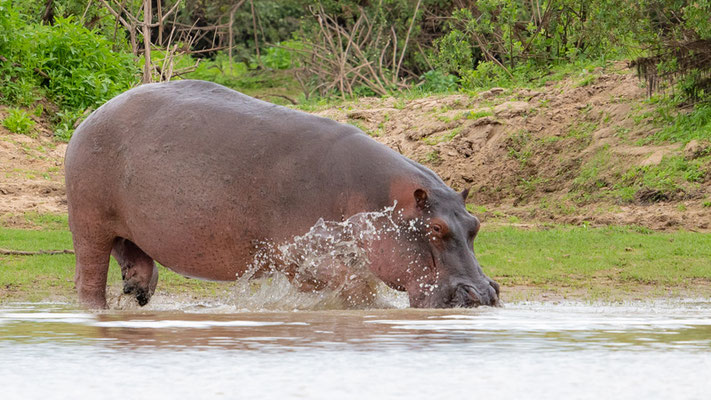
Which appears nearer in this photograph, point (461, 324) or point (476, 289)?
point (461, 324)

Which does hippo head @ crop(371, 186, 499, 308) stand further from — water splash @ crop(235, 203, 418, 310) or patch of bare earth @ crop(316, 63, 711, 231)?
patch of bare earth @ crop(316, 63, 711, 231)

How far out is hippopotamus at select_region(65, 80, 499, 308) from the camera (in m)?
5.05

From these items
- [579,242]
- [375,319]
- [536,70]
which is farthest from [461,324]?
[536,70]

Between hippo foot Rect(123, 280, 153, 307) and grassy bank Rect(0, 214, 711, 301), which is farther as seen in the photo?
grassy bank Rect(0, 214, 711, 301)

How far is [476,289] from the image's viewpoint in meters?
4.87

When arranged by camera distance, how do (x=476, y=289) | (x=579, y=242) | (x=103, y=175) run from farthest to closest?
(x=579, y=242), (x=103, y=175), (x=476, y=289)

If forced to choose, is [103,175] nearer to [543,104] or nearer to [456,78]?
[543,104]

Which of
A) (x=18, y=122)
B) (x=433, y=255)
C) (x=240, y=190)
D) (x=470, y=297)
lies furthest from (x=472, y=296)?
(x=18, y=122)

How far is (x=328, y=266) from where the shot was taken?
518 centimetres

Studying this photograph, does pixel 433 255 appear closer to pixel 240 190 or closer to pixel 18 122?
pixel 240 190

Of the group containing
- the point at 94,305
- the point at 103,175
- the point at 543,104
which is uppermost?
the point at 543,104

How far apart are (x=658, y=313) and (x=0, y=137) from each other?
357 inches

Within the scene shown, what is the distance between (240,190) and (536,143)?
7654mm

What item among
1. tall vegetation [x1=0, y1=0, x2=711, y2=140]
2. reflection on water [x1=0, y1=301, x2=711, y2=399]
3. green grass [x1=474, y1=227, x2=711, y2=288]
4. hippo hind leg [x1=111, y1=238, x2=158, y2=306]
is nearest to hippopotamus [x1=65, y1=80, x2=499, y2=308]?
hippo hind leg [x1=111, y1=238, x2=158, y2=306]
